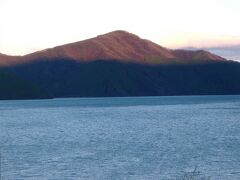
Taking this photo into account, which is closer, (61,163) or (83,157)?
(61,163)

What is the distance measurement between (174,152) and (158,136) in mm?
18565

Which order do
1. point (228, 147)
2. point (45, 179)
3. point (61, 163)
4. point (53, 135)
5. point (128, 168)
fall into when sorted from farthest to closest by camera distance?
point (53, 135)
point (228, 147)
point (61, 163)
point (128, 168)
point (45, 179)

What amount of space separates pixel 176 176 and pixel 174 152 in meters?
13.9

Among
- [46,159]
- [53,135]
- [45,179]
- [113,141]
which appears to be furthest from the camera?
[53,135]

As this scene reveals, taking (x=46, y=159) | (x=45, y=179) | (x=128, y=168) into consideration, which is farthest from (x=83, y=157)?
(x=45, y=179)

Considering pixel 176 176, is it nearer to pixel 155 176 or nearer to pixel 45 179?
pixel 155 176

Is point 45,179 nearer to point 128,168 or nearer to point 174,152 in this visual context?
point 128,168

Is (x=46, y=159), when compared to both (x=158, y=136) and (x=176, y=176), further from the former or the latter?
(x=158, y=136)

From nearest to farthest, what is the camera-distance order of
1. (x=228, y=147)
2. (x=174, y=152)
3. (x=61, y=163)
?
(x=61, y=163)
(x=174, y=152)
(x=228, y=147)

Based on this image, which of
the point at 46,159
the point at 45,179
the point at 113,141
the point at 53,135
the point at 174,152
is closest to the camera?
the point at 45,179

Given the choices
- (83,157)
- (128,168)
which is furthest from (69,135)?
(128,168)

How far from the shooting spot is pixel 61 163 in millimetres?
47500

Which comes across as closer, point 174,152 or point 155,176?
point 155,176

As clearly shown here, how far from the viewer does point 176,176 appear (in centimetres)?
4088
